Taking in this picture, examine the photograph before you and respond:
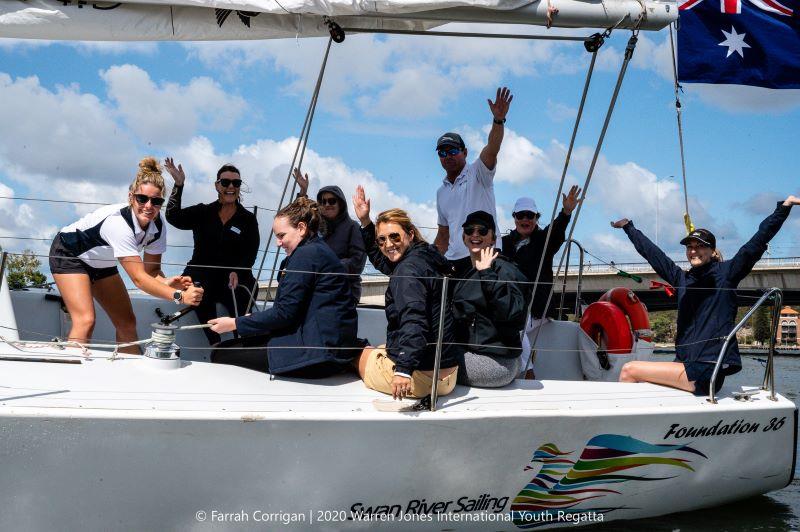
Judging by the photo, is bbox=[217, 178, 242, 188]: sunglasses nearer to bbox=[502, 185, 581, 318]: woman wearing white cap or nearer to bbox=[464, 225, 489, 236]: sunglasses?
bbox=[464, 225, 489, 236]: sunglasses

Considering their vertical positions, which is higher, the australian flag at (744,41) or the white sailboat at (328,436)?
the australian flag at (744,41)

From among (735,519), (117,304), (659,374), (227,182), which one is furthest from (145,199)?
(735,519)

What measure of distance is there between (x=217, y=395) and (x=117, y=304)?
1.43 metres

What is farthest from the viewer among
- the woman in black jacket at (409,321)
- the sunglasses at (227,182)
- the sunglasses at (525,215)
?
the sunglasses at (525,215)

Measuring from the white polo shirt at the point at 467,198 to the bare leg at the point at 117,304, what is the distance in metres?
2.32

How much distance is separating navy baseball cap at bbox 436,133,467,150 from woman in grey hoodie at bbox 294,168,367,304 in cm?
86

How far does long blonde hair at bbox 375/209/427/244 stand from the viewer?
4.27 metres

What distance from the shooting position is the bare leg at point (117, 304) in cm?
496

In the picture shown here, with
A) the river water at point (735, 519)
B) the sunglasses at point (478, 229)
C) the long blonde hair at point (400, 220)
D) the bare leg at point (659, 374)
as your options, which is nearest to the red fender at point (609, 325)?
the bare leg at point (659, 374)

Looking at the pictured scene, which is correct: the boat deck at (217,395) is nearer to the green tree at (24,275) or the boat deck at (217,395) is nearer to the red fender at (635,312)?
the green tree at (24,275)

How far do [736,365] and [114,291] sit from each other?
163 inches

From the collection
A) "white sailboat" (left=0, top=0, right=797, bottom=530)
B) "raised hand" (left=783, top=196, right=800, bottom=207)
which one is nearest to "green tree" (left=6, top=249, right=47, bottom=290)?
"white sailboat" (left=0, top=0, right=797, bottom=530)

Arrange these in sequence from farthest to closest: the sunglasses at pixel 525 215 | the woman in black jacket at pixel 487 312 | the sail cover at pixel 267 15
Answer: the sunglasses at pixel 525 215, the sail cover at pixel 267 15, the woman in black jacket at pixel 487 312

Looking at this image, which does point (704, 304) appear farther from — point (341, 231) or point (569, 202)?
point (341, 231)
